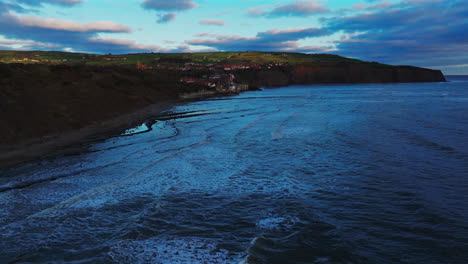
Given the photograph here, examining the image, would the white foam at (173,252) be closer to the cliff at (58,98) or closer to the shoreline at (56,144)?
the shoreline at (56,144)

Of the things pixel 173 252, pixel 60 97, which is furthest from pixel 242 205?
pixel 60 97

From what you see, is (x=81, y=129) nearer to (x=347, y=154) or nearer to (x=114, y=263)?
(x=347, y=154)

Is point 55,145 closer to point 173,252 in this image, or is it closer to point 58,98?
point 58,98

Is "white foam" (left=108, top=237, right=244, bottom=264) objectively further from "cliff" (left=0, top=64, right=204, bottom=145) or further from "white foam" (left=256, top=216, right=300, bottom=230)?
"cliff" (left=0, top=64, right=204, bottom=145)

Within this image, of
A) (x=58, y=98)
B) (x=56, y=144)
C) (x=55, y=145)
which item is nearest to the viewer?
(x=55, y=145)

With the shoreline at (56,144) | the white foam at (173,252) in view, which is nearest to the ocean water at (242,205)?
the white foam at (173,252)
